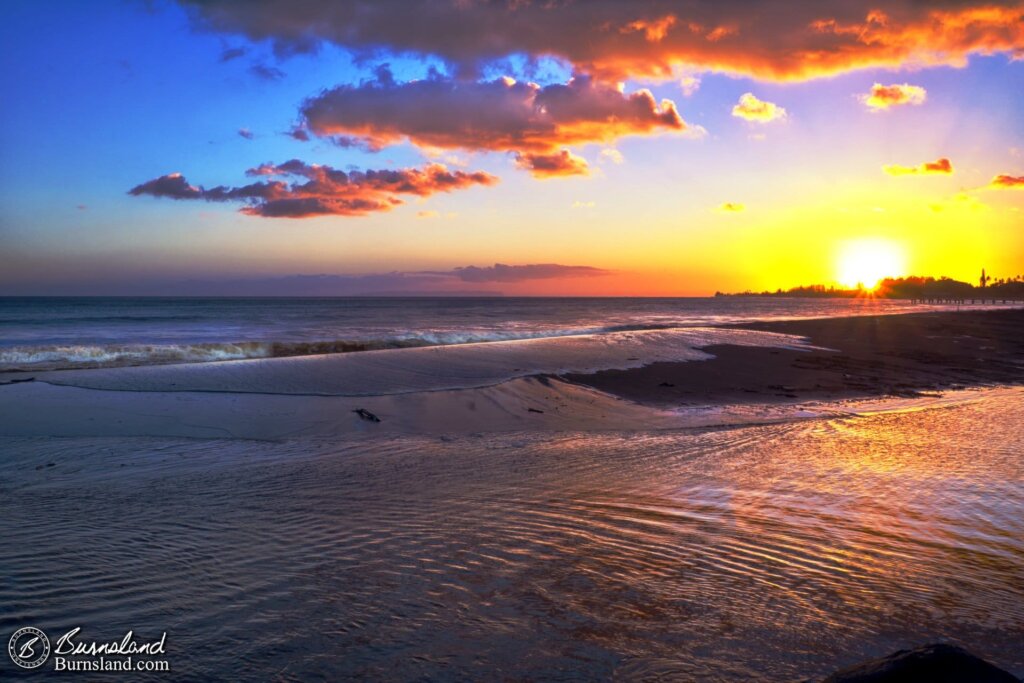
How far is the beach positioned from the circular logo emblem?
11cm

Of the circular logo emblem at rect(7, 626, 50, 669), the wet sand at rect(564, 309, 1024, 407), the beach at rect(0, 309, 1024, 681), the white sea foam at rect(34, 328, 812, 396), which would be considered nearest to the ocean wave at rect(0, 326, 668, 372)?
the white sea foam at rect(34, 328, 812, 396)

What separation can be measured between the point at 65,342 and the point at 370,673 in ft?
121

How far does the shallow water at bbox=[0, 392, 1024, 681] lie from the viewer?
363 centimetres

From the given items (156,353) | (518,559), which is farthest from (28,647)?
(156,353)

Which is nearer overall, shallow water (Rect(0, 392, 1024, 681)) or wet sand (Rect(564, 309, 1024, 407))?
shallow water (Rect(0, 392, 1024, 681))

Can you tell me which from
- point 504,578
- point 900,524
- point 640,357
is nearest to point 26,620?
point 504,578

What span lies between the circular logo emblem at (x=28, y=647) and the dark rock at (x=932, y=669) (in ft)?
14.3

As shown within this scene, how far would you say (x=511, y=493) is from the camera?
265 inches

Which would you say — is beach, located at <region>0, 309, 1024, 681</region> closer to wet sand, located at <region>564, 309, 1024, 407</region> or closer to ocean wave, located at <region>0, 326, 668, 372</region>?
wet sand, located at <region>564, 309, 1024, 407</region>

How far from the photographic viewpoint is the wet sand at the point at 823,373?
15.1m

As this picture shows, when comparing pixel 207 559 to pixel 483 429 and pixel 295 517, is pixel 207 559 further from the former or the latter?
pixel 483 429

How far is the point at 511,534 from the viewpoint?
5465mm

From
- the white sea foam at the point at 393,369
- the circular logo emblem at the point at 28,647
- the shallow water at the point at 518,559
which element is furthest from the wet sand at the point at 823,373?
the circular logo emblem at the point at 28,647

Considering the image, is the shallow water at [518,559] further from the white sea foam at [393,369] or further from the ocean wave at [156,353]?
the ocean wave at [156,353]
